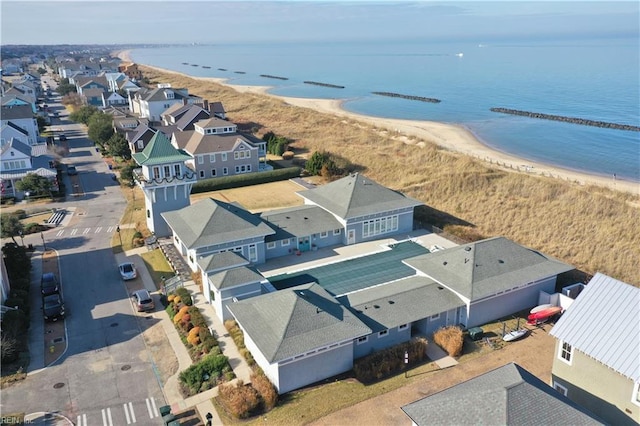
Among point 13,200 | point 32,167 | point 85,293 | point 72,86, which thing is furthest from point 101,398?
point 72,86

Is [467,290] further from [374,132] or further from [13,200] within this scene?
[374,132]

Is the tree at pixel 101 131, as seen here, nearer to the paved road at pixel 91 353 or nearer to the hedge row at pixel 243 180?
the hedge row at pixel 243 180

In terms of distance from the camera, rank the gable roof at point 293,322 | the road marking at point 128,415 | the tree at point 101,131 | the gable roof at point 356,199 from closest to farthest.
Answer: the road marking at point 128,415 < the gable roof at point 293,322 < the gable roof at point 356,199 < the tree at point 101,131

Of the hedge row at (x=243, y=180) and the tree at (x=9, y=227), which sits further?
the hedge row at (x=243, y=180)

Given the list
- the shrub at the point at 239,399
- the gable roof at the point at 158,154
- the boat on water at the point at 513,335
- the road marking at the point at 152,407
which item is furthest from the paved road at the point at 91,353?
the boat on water at the point at 513,335

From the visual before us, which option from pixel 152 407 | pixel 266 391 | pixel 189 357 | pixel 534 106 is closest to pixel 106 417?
pixel 152 407

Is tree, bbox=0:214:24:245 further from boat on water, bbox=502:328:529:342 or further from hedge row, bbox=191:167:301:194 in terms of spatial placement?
boat on water, bbox=502:328:529:342
